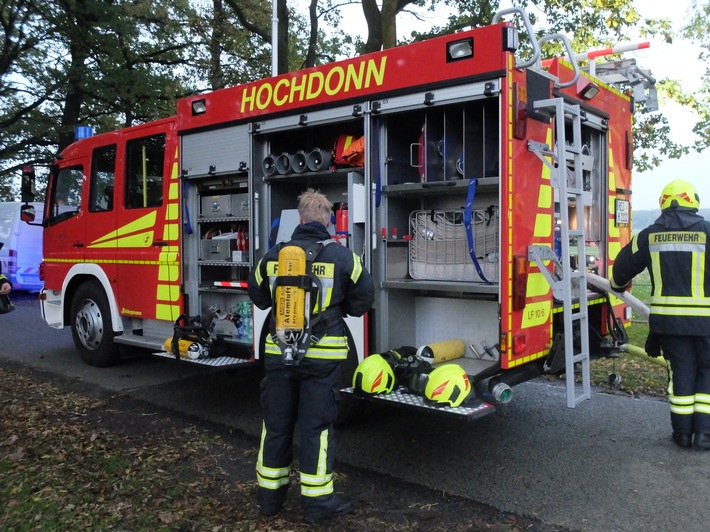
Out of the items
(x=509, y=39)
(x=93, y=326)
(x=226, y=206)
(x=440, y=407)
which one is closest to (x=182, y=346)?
(x=226, y=206)

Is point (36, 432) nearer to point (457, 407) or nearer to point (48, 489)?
point (48, 489)

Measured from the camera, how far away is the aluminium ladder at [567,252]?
3.87 metres

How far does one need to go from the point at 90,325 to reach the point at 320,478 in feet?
15.5

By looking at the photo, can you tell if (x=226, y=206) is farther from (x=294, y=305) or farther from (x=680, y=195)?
(x=680, y=195)

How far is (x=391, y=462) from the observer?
4328 millimetres

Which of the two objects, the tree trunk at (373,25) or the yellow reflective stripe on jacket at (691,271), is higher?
the tree trunk at (373,25)

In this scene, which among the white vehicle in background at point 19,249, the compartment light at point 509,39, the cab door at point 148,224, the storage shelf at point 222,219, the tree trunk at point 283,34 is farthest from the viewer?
the white vehicle in background at point 19,249

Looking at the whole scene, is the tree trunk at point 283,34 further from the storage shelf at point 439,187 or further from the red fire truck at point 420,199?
the storage shelf at point 439,187

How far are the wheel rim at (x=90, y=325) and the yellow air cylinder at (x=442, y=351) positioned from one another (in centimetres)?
419

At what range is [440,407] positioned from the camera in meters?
3.63

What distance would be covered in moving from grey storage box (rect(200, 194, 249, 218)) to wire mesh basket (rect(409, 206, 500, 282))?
64.8 inches

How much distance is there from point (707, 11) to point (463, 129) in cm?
1648

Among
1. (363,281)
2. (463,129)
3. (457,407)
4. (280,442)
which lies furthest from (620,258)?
(280,442)

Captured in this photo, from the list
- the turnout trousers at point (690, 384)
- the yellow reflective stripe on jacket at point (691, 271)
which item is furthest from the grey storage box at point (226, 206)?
the turnout trousers at point (690, 384)
